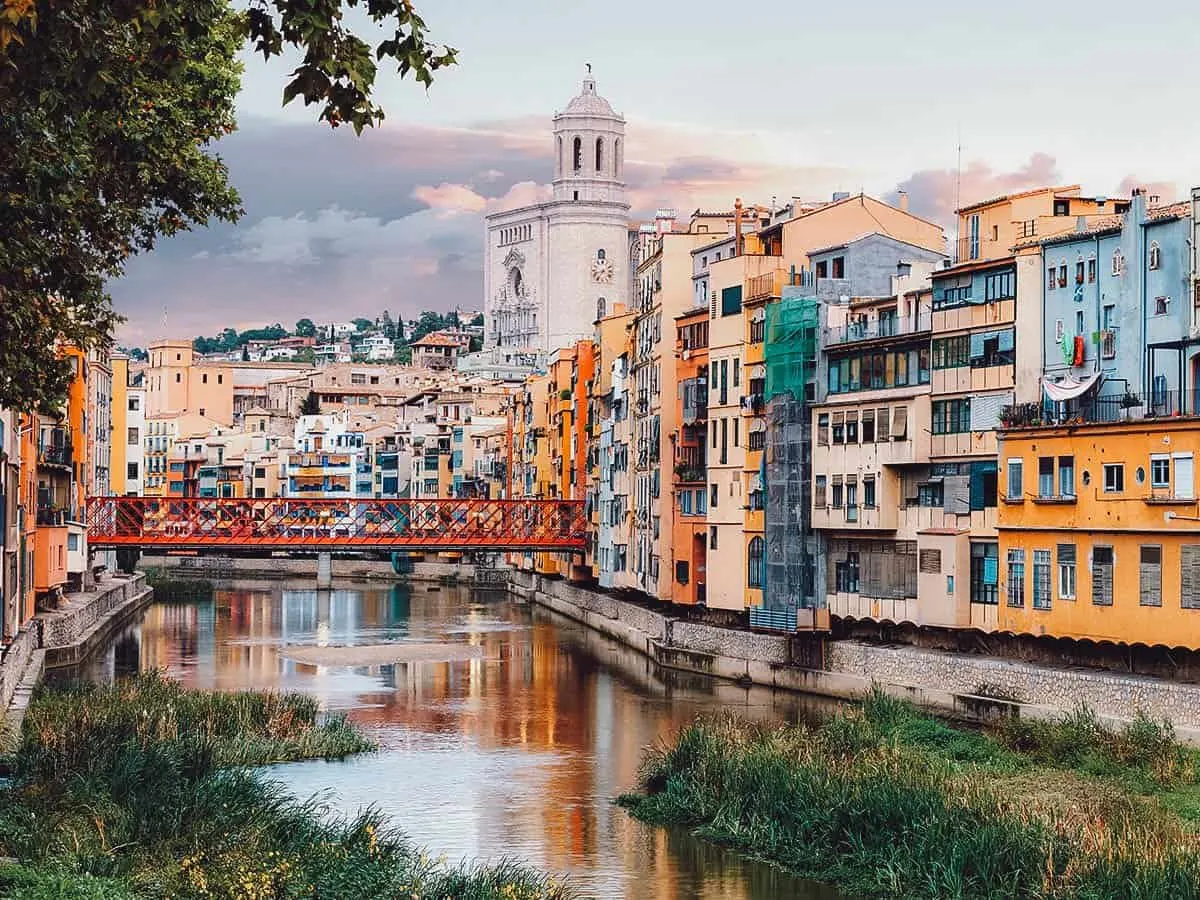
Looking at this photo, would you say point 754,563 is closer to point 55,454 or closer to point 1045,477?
point 1045,477

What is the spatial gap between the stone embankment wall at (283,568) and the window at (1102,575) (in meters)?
75.7

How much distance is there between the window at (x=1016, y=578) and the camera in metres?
40.8

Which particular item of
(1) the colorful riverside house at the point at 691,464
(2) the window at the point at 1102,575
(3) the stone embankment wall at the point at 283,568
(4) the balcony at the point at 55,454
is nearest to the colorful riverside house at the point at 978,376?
(2) the window at the point at 1102,575

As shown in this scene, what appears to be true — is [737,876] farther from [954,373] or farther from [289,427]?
[289,427]

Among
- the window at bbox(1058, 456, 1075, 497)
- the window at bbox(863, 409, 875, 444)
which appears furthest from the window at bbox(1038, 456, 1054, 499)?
the window at bbox(863, 409, 875, 444)

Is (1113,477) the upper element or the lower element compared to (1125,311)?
lower

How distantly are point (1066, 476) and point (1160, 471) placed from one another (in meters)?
3.03

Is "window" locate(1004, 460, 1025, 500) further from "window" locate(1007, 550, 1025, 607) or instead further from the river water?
the river water

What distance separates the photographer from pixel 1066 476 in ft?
129

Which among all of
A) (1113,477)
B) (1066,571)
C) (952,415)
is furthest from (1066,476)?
(952,415)

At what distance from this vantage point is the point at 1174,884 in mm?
22156

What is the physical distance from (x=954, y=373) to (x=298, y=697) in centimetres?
1713

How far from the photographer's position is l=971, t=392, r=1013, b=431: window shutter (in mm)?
43250

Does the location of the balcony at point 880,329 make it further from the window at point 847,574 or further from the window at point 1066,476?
the window at point 1066,476
